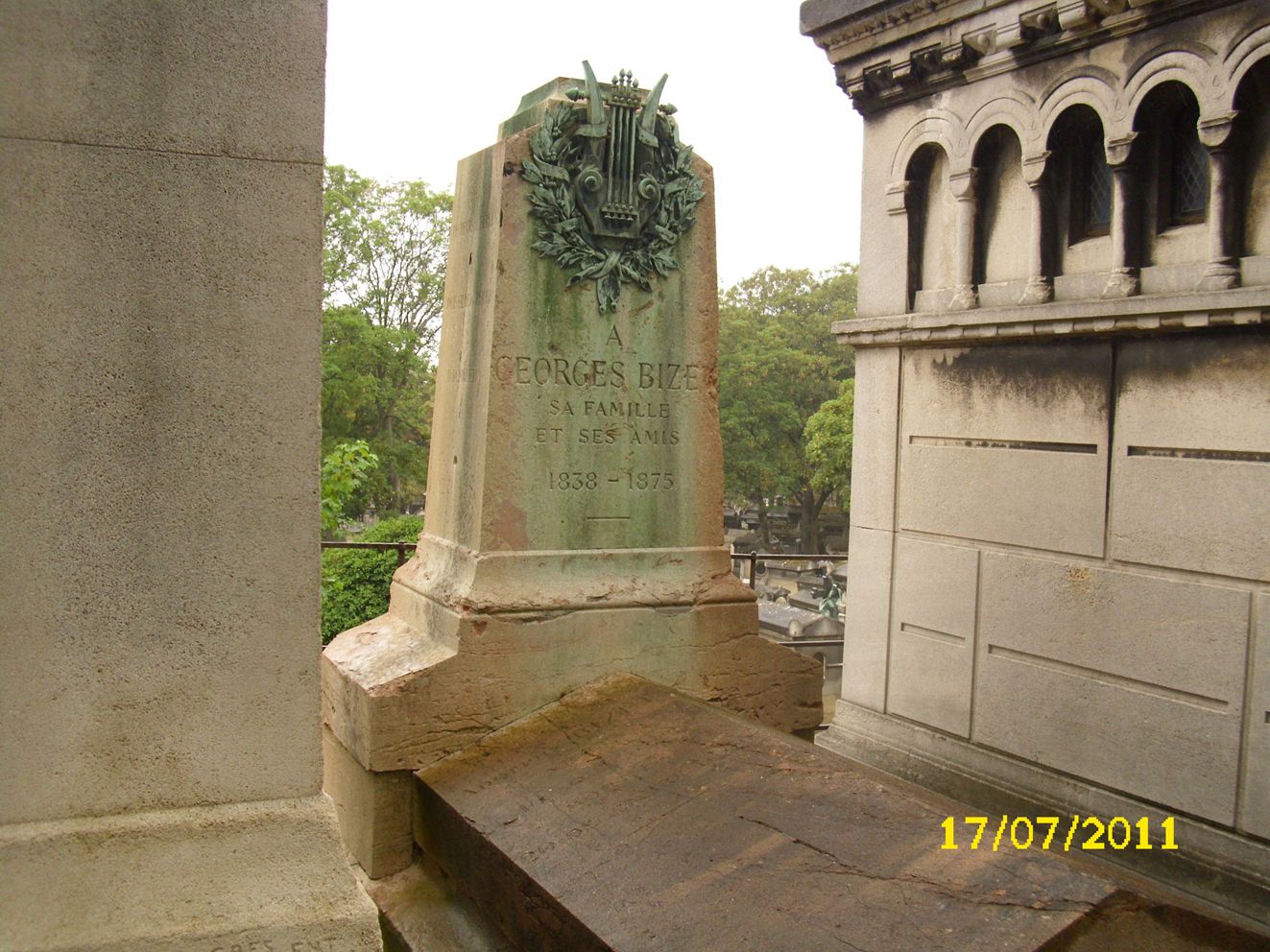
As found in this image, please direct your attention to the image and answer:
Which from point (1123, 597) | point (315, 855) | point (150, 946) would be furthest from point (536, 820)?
point (1123, 597)

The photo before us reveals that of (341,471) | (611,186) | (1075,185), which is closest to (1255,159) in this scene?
(1075,185)

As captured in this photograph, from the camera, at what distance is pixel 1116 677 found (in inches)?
229

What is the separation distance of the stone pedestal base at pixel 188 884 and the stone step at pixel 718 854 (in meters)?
0.88

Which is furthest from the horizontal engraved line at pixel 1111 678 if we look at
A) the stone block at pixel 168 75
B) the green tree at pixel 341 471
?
the green tree at pixel 341 471

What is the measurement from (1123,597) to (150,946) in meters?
4.90

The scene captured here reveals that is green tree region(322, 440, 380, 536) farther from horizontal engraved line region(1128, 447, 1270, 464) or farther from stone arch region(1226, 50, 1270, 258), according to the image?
stone arch region(1226, 50, 1270, 258)

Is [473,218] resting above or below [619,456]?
above

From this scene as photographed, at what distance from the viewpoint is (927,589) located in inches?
276

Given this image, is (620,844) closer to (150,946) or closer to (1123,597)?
(150,946)

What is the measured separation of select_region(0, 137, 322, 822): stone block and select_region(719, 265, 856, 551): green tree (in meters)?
32.7

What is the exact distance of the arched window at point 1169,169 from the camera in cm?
563

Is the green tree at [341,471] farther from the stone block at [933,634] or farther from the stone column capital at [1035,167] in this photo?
the stone column capital at [1035,167]

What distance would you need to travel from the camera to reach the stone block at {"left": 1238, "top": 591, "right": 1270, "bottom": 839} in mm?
5078

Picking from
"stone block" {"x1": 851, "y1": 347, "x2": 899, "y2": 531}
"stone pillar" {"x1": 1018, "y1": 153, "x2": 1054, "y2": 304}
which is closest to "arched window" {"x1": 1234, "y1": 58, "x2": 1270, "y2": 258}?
"stone pillar" {"x1": 1018, "y1": 153, "x2": 1054, "y2": 304}
